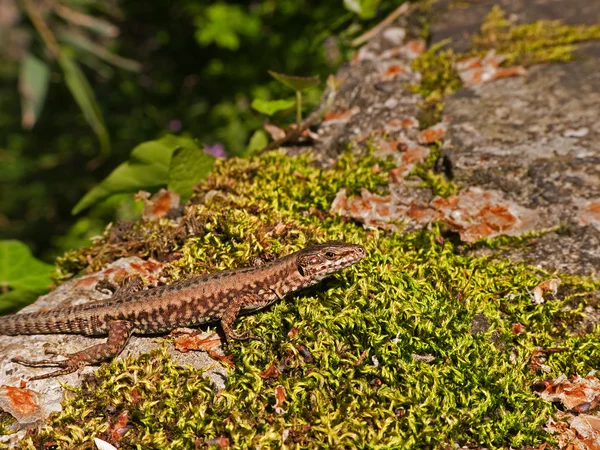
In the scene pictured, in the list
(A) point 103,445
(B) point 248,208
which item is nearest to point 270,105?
(B) point 248,208

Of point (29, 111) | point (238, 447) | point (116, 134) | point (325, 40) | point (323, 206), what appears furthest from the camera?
point (116, 134)

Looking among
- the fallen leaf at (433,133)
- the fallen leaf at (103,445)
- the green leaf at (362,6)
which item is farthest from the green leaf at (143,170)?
the green leaf at (362,6)

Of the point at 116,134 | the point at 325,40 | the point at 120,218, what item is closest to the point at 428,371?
the point at 120,218

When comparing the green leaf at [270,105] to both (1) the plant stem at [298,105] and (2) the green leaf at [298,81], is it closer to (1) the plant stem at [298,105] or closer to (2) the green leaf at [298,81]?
(1) the plant stem at [298,105]

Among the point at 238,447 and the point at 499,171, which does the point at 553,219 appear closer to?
the point at 499,171

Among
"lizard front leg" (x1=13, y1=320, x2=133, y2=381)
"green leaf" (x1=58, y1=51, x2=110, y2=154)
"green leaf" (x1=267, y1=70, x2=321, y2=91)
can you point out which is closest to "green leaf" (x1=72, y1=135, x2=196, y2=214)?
"green leaf" (x1=267, y1=70, x2=321, y2=91)

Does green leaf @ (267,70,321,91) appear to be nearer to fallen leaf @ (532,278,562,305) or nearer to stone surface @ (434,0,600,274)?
stone surface @ (434,0,600,274)
